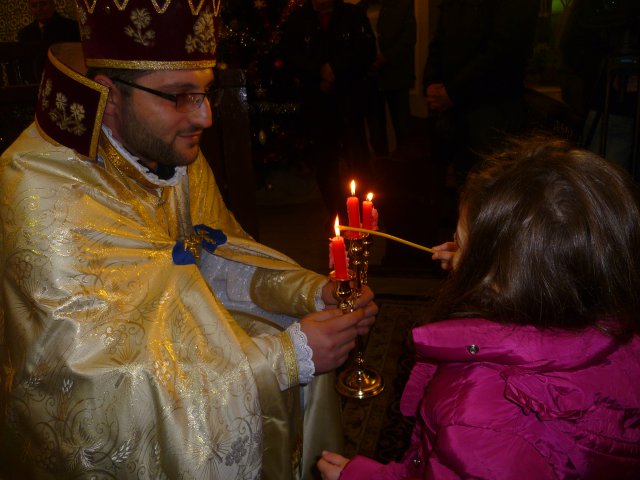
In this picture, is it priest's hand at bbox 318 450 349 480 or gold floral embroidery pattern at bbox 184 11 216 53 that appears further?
gold floral embroidery pattern at bbox 184 11 216 53

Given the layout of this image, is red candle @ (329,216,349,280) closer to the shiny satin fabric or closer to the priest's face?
the shiny satin fabric

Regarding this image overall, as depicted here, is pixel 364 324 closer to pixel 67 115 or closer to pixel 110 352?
pixel 110 352

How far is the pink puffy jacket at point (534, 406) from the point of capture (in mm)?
1125

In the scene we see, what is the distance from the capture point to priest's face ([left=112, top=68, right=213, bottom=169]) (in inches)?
69.1

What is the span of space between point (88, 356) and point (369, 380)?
1079 mm

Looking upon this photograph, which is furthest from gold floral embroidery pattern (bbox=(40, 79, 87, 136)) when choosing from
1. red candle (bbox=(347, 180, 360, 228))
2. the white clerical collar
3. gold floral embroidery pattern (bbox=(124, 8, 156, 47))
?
red candle (bbox=(347, 180, 360, 228))

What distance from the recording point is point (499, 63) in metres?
3.79

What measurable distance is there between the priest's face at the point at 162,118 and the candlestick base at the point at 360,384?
102 centimetres

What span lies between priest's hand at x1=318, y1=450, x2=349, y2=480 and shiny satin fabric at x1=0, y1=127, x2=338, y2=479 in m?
0.17

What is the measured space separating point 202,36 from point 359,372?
134 cm

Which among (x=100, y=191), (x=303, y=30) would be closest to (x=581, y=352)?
(x=100, y=191)

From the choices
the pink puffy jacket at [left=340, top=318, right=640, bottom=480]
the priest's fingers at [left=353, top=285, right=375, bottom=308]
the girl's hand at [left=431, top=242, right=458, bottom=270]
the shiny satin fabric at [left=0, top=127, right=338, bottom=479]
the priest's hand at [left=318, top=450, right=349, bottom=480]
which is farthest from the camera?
the priest's fingers at [left=353, top=285, right=375, bottom=308]

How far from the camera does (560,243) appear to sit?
1.17 m

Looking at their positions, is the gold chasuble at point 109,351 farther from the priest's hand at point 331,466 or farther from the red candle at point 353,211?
the red candle at point 353,211
